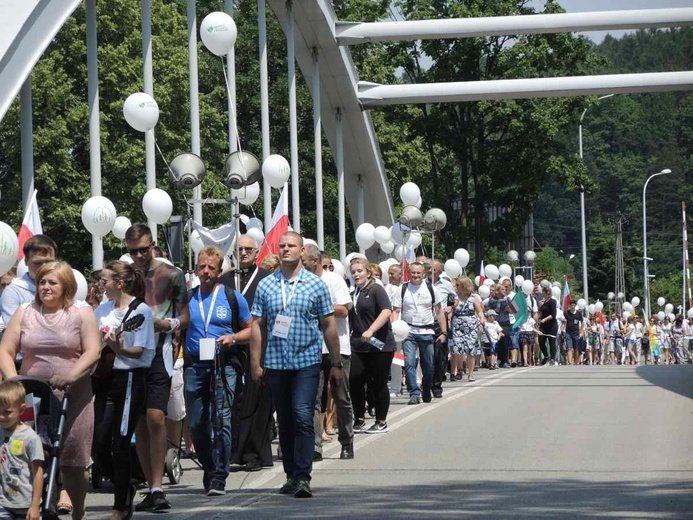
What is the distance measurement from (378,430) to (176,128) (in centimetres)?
3320

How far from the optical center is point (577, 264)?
134 meters

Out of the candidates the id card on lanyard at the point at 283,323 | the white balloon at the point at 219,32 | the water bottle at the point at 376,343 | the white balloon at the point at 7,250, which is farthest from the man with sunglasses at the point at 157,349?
the white balloon at the point at 219,32

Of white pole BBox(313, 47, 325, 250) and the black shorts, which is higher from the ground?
white pole BBox(313, 47, 325, 250)

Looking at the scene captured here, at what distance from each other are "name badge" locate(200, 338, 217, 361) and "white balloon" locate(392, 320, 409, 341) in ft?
25.0

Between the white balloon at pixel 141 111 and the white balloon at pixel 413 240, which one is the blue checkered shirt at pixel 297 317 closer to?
the white balloon at pixel 141 111

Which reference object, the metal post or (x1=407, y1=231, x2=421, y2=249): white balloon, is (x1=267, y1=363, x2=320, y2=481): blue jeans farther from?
the metal post

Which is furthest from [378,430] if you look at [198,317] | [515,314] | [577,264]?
[577,264]

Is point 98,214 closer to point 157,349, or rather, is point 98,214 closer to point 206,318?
point 206,318

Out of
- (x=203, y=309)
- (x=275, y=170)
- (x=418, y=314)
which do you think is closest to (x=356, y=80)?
(x=275, y=170)

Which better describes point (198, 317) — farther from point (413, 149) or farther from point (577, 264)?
point (577, 264)

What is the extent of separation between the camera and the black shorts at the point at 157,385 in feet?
32.8

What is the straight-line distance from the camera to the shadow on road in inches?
912

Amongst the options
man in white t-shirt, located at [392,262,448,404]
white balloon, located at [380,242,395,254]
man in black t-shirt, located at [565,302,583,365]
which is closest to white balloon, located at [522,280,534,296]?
man in black t-shirt, located at [565,302,583,365]

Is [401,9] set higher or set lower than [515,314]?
higher
